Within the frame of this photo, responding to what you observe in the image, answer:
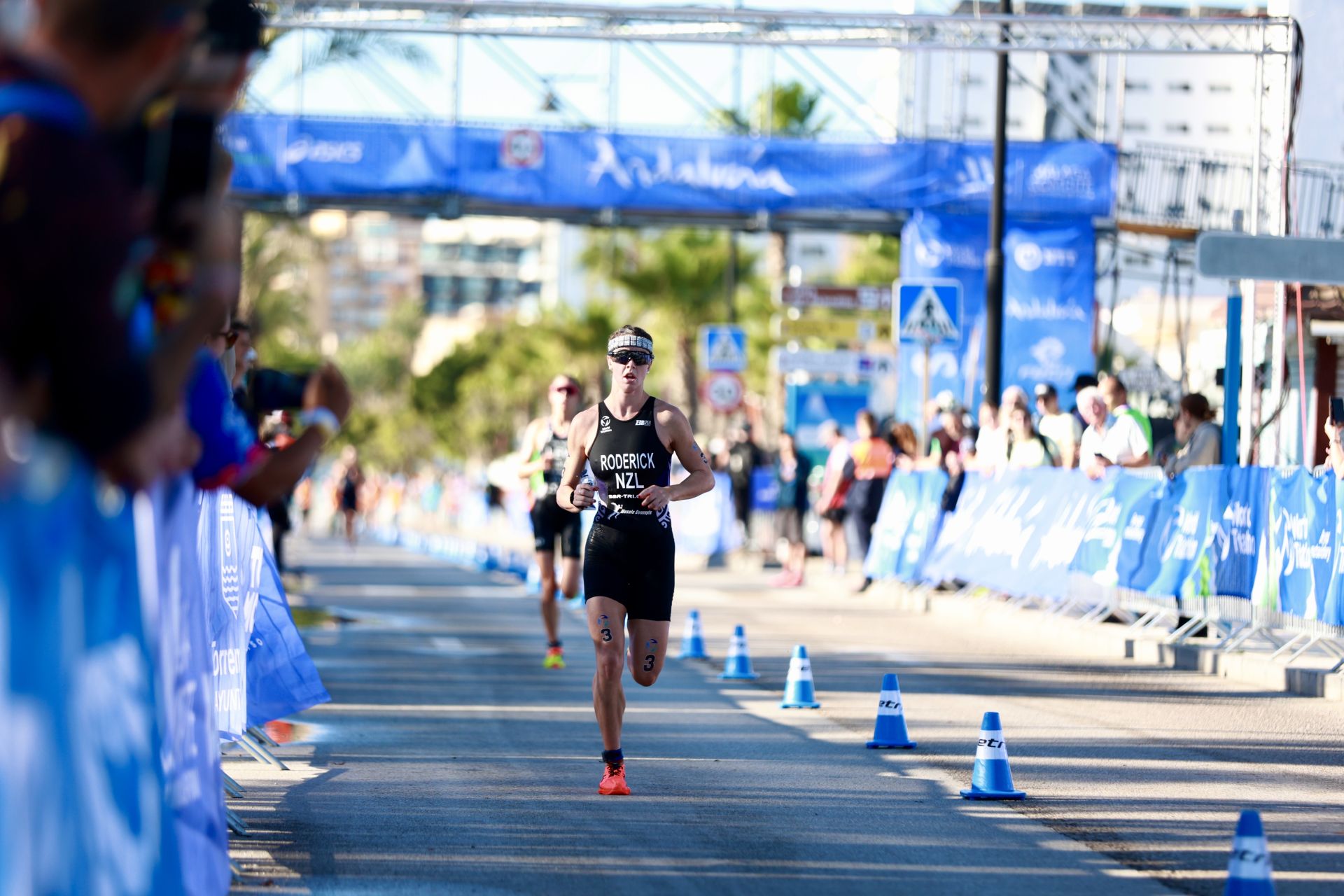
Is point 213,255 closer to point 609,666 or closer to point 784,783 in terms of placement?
point 609,666

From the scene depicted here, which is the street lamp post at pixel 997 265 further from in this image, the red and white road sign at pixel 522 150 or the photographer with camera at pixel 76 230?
the photographer with camera at pixel 76 230

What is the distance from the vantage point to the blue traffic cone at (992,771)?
333 inches

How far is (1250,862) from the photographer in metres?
5.81

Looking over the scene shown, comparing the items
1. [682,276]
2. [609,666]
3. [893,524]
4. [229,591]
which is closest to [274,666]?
[229,591]

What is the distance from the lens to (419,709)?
11.9 m

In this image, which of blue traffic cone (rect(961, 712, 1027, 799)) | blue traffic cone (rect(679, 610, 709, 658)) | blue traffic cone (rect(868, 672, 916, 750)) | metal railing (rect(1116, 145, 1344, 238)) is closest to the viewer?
blue traffic cone (rect(961, 712, 1027, 799))

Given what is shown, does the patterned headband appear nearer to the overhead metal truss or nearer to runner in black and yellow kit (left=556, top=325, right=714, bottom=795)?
runner in black and yellow kit (left=556, top=325, right=714, bottom=795)

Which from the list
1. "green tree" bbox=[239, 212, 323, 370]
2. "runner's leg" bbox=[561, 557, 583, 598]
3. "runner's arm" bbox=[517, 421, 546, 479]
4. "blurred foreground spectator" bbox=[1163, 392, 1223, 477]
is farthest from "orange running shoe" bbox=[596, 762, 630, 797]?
"green tree" bbox=[239, 212, 323, 370]

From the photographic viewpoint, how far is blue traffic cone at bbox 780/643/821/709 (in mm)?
12016

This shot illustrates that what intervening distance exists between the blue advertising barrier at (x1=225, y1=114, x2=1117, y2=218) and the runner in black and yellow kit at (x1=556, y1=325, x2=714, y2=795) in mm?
19824

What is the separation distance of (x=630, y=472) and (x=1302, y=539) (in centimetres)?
613

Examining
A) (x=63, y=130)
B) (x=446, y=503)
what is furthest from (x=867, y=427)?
(x=446, y=503)

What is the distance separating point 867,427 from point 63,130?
21.1m

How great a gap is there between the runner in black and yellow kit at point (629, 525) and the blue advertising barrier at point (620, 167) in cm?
1982
